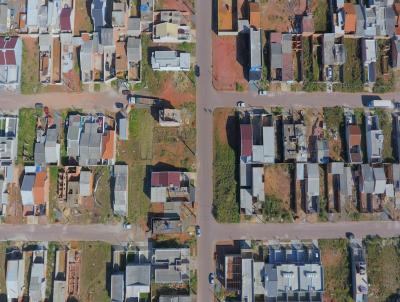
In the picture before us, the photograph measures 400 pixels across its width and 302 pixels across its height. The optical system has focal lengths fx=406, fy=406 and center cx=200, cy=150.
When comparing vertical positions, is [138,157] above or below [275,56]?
below

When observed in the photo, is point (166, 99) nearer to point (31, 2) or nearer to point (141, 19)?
point (141, 19)

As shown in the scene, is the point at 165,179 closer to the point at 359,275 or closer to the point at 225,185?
the point at 225,185

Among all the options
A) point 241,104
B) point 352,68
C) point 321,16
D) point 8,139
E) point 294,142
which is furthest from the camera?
point 321,16

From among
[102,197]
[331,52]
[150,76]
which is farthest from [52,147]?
[331,52]

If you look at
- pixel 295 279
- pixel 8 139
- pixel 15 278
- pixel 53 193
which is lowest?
pixel 295 279

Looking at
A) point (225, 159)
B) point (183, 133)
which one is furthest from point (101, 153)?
point (225, 159)

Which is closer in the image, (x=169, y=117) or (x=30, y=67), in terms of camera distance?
(x=169, y=117)
